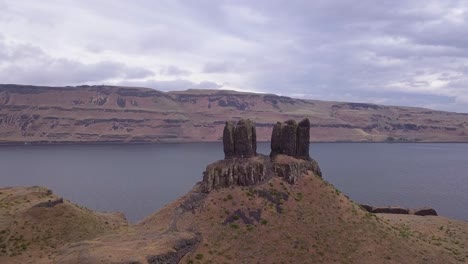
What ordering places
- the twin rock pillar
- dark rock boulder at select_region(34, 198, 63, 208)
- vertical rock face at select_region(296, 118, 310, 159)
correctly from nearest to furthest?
dark rock boulder at select_region(34, 198, 63, 208)
the twin rock pillar
vertical rock face at select_region(296, 118, 310, 159)

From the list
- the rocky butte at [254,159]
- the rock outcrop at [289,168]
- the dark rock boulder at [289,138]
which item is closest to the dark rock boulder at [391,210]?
the rocky butte at [254,159]

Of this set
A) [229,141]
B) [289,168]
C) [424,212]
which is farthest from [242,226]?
[424,212]

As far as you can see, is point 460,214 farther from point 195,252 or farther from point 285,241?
point 195,252

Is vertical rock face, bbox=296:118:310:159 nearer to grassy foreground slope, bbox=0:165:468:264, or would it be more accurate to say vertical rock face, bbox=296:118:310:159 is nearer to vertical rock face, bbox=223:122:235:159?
grassy foreground slope, bbox=0:165:468:264

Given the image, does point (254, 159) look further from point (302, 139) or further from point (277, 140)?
point (302, 139)

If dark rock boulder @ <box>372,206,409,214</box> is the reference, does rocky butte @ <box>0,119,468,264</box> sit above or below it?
above

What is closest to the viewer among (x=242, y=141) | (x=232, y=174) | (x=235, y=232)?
(x=235, y=232)

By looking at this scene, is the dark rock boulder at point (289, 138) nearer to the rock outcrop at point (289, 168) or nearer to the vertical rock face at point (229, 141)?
the rock outcrop at point (289, 168)

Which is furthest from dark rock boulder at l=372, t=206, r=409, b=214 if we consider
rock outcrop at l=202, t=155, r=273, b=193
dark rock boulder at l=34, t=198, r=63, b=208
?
dark rock boulder at l=34, t=198, r=63, b=208
